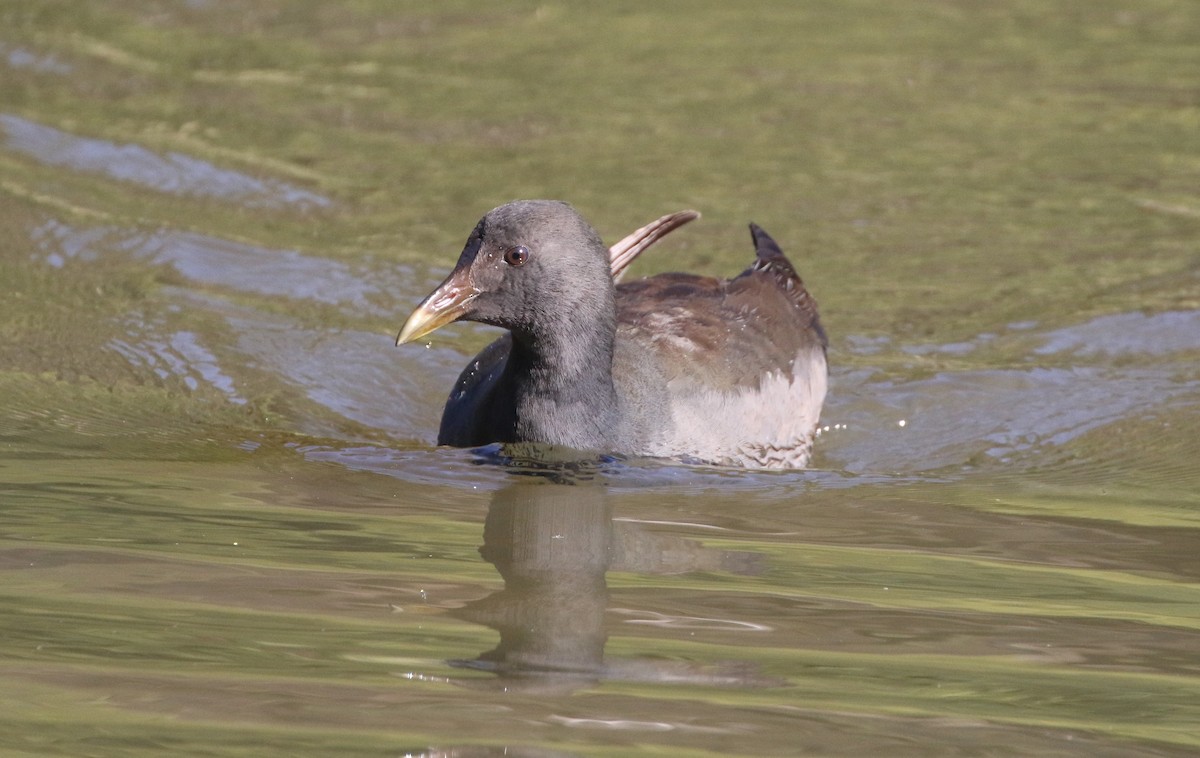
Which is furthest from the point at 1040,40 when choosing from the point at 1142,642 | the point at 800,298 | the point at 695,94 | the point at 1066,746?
the point at 1066,746

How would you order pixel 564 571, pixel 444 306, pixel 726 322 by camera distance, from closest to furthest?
1. pixel 564 571
2. pixel 444 306
3. pixel 726 322

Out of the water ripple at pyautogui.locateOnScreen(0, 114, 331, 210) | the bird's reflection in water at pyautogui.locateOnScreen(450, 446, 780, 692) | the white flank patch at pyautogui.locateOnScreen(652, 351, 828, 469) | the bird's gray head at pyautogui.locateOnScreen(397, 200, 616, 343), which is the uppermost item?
the water ripple at pyautogui.locateOnScreen(0, 114, 331, 210)

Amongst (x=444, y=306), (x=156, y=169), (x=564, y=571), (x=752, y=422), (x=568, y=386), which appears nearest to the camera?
(x=564, y=571)

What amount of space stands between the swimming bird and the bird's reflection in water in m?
0.20

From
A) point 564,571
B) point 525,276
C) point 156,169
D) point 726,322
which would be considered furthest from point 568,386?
point 156,169

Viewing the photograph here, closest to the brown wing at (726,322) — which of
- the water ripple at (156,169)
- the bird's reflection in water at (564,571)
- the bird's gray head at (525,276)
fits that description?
the bird's gray head at (525,276)

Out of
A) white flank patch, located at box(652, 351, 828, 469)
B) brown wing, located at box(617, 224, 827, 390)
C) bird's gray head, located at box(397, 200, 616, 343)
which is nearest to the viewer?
bird's gray head, located at box(397, 200, 616, 343)

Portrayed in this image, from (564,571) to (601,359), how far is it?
53.6 inches

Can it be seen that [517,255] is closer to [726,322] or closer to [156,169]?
[726,322]

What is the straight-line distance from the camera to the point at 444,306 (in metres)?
5.19

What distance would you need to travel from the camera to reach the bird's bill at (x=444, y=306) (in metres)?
5.09

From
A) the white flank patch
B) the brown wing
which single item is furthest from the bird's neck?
the brown wing

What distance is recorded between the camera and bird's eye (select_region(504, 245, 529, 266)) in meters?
5.24

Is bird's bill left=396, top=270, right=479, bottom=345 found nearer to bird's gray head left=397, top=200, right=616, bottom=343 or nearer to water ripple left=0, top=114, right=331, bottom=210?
bird's gray head left=397, top=200, right=616, bottom=343
